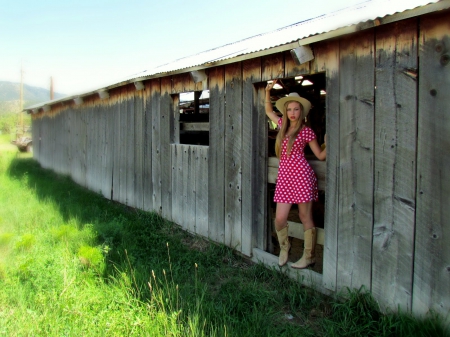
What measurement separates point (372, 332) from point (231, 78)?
3.53m

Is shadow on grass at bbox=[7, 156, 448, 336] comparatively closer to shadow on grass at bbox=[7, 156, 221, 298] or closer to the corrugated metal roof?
shadow on grass at bbox=[7, 156, 221, 298]

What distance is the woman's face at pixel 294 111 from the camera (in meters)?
4.28

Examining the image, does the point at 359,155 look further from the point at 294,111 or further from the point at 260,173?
the point at 260,173

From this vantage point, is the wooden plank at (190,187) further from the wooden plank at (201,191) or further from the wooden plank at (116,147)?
the wooden plank at (116,147)

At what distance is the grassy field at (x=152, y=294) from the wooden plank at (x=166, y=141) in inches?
24.3

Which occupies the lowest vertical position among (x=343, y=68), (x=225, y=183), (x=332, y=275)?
(x=332, y=275)

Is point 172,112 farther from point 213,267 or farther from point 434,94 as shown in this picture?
point 434,94

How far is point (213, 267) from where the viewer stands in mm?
5023

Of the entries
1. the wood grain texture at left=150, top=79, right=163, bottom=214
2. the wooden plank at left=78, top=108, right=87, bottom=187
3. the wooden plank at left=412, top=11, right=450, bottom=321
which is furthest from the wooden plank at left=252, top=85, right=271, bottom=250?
the wooden plank at left=78, top=108, right=87, bottom=187

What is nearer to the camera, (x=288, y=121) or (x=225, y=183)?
(x=288, y=121)

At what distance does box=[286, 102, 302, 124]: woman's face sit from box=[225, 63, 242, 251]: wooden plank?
1.03 metres

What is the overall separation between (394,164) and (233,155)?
8.07 ft

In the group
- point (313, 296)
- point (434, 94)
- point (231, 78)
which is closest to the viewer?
point (434, 94)

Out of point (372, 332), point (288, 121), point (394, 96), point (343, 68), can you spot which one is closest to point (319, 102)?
point (288, 121)
